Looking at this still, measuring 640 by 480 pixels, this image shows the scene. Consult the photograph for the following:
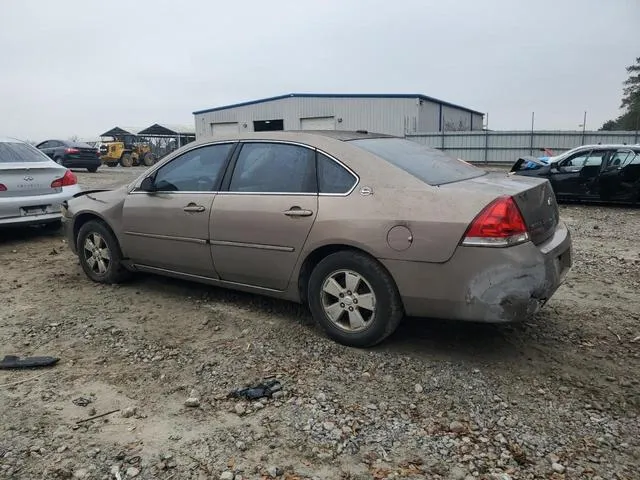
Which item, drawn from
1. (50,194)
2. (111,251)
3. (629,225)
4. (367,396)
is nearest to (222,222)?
(111,251)

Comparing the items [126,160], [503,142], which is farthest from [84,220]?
[126,160]

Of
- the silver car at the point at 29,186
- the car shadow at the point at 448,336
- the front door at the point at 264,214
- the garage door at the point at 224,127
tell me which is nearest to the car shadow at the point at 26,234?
the silver car at the point at 29,186

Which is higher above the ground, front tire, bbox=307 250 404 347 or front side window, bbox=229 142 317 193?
front side window, bbox=229 142 317 193

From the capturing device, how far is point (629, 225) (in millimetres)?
9023

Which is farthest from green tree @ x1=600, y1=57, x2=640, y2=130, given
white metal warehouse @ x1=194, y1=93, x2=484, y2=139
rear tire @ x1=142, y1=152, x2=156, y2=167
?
rear tire @ x1=142, y1=152, x2=156, y2=167

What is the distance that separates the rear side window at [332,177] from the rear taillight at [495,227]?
0.92 m

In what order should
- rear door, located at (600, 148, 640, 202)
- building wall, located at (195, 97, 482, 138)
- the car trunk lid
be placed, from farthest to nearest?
building wall, located at (195, 97, 482, 138) → rear door, located at (600, 148, 640, 202) → the car trunk lid

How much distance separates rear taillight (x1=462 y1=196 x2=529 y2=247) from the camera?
318 centimetres

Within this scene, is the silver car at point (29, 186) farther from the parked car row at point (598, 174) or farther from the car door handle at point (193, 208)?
the parked car row at point (598, 174)

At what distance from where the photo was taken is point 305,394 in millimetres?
3125

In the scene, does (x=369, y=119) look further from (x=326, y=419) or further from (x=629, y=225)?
(x=326, y=419)

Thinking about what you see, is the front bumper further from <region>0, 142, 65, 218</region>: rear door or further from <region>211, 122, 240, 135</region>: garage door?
<region>211, 122, 240, 135</region>: garage door

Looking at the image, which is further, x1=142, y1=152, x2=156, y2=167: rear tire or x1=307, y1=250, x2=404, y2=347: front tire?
x1=142, y1=152, x2=156, y2=167: rear tire

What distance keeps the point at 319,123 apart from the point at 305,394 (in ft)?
100
